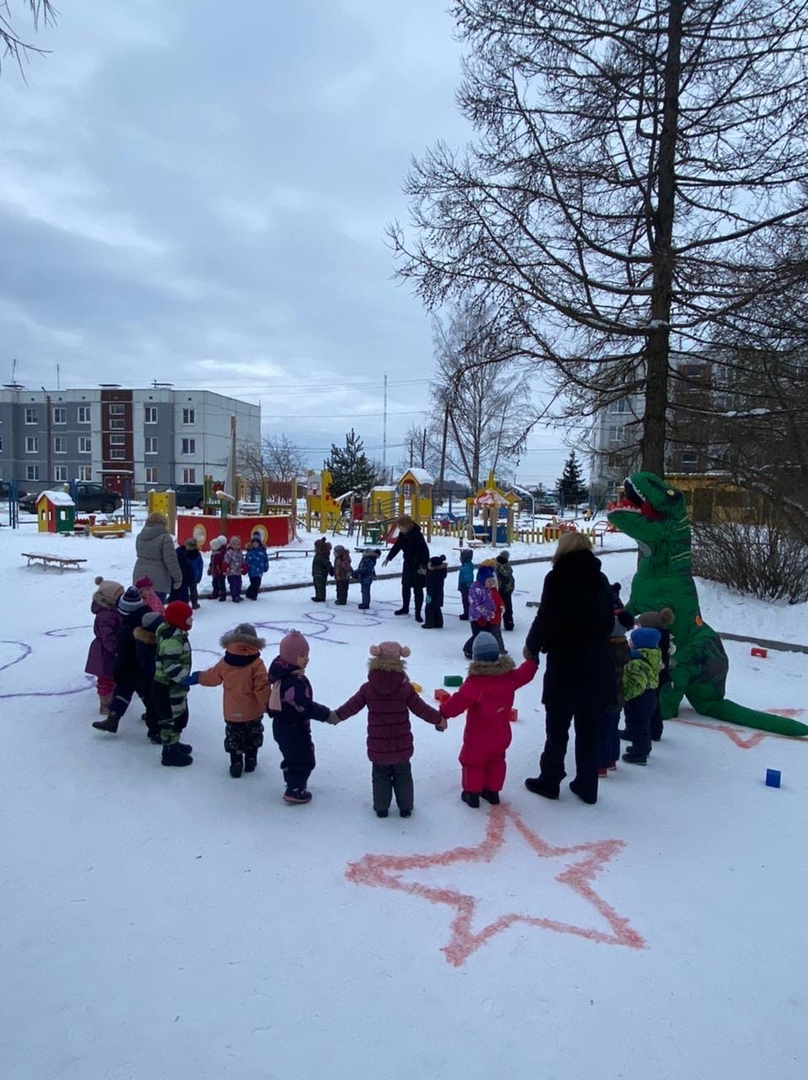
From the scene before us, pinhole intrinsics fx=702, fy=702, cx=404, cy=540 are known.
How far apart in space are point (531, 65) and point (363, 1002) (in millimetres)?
11075

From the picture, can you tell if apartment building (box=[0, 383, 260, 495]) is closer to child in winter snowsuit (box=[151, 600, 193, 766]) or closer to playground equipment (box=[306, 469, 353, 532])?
playground equipment (box=[306, 469, 353, 532])

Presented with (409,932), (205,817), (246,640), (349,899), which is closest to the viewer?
(409,932)

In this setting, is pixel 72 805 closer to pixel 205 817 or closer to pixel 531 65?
pixel 205 817

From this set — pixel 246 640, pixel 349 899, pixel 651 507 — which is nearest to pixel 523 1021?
pixel 349 899

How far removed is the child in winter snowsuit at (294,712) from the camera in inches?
171

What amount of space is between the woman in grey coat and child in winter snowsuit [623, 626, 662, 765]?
210 inches

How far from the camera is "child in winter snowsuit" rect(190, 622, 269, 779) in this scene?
186 inches

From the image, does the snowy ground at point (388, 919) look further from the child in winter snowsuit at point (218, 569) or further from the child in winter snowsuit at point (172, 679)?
the child in winter snowsuit at point (218, 569)

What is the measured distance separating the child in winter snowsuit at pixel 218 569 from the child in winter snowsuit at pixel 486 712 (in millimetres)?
7847

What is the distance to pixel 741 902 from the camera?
352cm

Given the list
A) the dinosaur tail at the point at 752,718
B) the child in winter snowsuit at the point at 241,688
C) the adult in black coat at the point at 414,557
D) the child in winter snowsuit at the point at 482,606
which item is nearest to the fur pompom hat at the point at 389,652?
the child in winter snowsuit at the point at 241,688

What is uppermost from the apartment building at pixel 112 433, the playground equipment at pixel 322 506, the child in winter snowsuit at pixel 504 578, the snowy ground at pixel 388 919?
the apartment building at pixel 112 433

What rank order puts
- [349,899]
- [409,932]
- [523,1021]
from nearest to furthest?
[523,1021] → [409,932] → [349,899]

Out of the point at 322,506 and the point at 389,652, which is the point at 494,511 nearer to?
the point at 322,506
